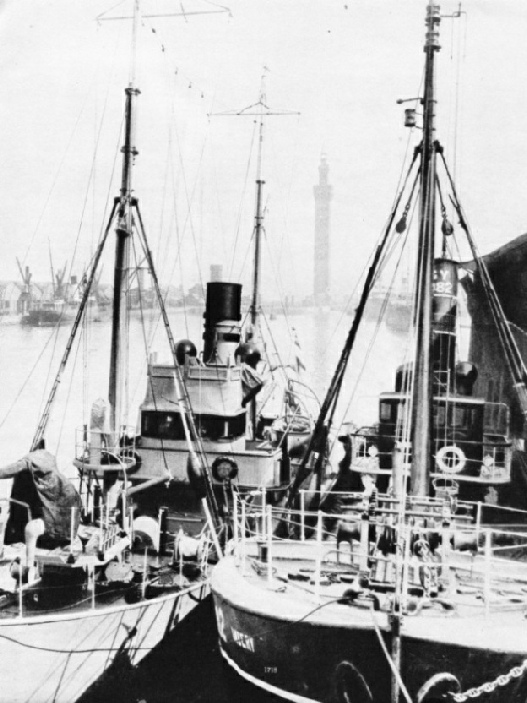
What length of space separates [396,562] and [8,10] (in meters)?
8.67

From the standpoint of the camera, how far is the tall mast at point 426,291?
27.6 feet

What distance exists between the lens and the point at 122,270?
42.2 ft

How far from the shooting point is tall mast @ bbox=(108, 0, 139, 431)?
12555 millimetres

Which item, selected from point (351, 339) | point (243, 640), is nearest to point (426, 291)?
point (351, 339)

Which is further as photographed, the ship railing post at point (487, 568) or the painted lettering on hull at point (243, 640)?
the painted lettering on hull at point (243, 640)

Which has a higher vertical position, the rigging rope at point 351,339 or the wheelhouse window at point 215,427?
the rigging rope at point 351,339

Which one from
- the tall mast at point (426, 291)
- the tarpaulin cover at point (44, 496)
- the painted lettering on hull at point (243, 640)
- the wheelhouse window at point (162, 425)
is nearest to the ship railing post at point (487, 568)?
the tall mast at point (426, 291)

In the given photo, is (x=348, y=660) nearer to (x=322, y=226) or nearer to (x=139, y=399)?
(x=322, y=226)

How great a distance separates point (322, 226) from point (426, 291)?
A: 21.7 ft

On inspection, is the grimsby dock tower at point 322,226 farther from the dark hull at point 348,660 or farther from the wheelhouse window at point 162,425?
the dark hull at point 348,660

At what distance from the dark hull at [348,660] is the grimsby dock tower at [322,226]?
903 cm

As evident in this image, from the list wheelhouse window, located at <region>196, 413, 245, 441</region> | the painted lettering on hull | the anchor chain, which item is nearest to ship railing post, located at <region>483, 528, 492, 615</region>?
the anchor chain

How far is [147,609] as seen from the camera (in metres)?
9.81

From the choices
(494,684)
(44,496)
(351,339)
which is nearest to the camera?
(494,684)
